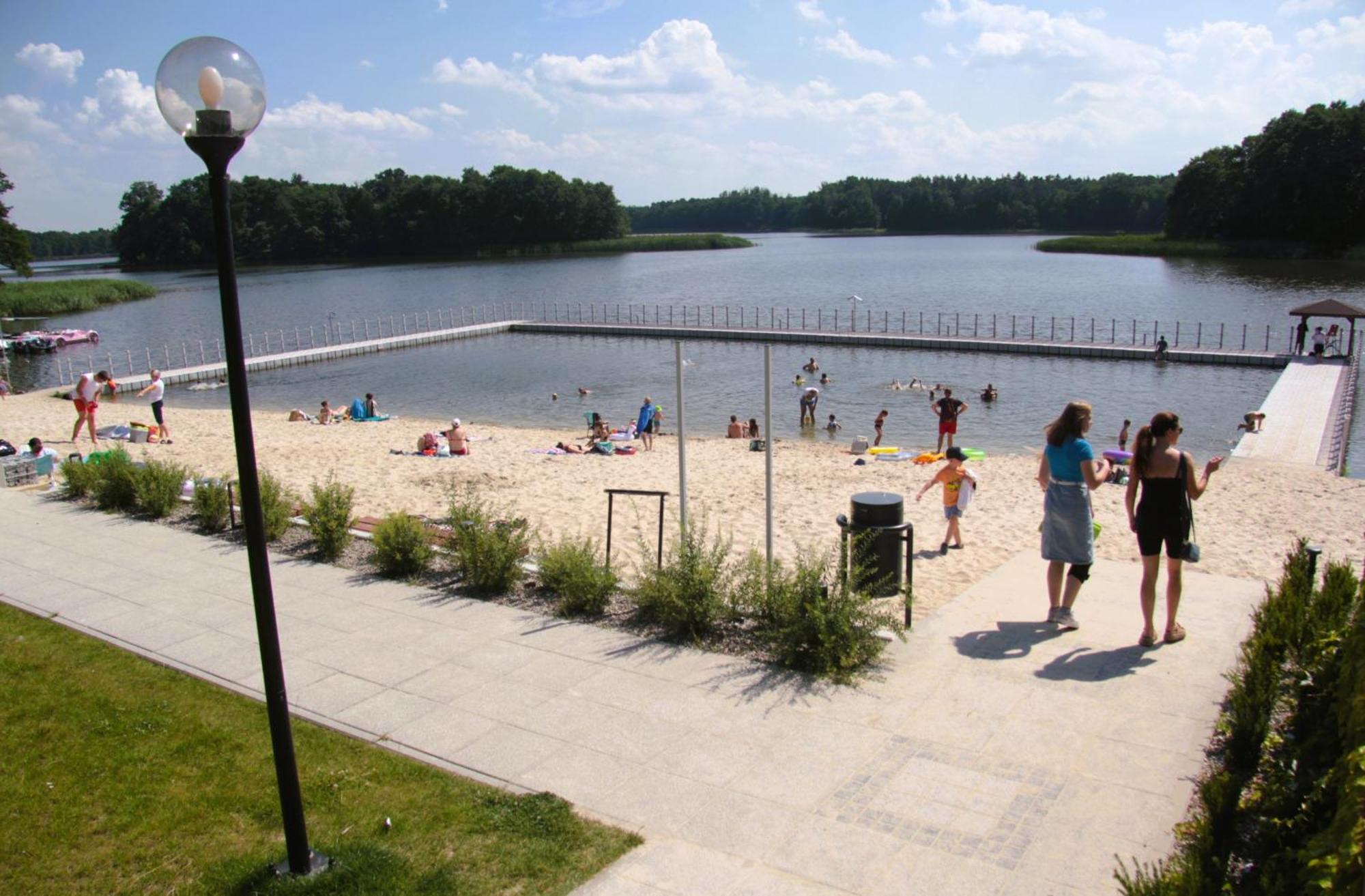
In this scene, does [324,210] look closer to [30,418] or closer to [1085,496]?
[30,418]

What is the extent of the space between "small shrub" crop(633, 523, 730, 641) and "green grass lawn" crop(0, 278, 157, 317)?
234 ft

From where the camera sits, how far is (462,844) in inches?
194

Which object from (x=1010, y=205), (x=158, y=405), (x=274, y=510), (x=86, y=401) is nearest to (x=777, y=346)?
(x=158, y=405)

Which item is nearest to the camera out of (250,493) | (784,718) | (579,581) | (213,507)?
(250,493)

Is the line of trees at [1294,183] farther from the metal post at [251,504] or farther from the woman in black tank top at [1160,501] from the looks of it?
the metal post at [251,504]

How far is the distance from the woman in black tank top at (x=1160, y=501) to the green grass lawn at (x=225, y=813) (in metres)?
4.33

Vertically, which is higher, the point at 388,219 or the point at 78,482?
the point at 388,219

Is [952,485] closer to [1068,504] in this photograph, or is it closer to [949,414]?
[1068,504]

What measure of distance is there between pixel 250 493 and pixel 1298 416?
965 inches

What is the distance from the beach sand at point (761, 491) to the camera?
36.1 feet

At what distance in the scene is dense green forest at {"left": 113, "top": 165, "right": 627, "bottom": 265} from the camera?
13150 cm

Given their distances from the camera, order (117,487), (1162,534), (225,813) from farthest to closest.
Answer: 1. (117,487)
2. (1162,534)
3. (225,813)

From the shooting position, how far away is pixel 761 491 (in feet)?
48.6

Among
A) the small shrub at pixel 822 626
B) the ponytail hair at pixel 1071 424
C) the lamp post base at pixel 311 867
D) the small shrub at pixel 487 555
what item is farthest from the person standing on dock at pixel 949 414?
the lamp post base at pixel 311 867
